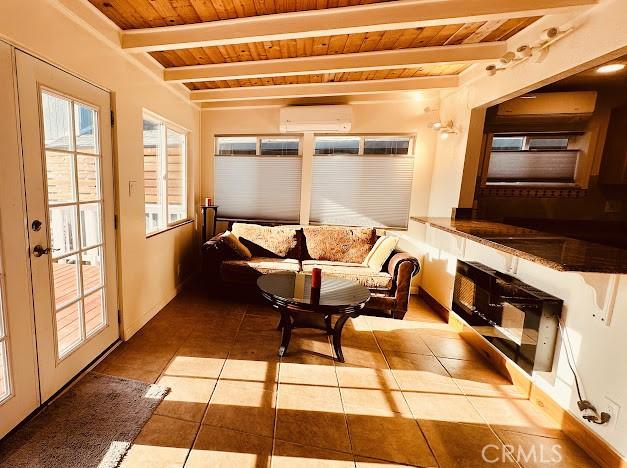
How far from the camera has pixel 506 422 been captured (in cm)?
172

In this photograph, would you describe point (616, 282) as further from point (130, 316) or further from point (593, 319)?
point (130, 316)

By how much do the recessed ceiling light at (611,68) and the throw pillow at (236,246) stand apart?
10.8 feet

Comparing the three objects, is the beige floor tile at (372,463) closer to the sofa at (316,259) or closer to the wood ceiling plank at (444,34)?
the sofa at (316,259)

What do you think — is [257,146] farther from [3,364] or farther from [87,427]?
[87,427]

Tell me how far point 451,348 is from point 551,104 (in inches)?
85.5

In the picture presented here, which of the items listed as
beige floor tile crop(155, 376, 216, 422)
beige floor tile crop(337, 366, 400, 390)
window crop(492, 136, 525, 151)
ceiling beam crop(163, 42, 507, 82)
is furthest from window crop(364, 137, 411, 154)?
beige floor tile crop(155, 376, 216, 422)

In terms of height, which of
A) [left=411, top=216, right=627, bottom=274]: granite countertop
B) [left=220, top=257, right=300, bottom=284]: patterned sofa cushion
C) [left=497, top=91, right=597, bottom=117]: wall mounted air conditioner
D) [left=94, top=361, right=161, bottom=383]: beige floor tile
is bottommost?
[left=94, top=361, right=161, bottom=383]: beige floor tile

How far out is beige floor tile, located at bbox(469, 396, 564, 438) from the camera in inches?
66.2

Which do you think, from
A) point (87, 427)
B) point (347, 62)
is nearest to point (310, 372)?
point (87, 427)

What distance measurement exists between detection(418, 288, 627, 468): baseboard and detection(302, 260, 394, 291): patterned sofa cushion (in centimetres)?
77

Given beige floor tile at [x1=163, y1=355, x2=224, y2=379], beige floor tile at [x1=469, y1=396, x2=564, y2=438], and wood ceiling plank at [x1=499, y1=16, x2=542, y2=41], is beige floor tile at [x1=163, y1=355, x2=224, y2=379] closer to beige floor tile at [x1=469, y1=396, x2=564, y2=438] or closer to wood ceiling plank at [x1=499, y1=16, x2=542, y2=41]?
beige floor tile at [x1=469, y1=396, x2=564, y2=438]

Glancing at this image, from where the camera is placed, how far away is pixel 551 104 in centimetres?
218

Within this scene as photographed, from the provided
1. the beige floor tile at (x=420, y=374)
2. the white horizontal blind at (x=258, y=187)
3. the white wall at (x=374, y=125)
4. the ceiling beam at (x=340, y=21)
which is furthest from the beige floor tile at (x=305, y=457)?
the white wall at (x=374, y=125)

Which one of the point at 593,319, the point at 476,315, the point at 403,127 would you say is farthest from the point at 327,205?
the point at 593,319
